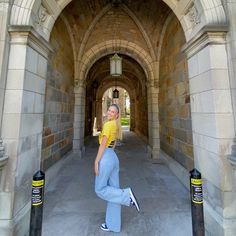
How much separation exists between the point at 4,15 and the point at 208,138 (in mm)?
3073

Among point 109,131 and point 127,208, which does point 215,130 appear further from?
point 127,208

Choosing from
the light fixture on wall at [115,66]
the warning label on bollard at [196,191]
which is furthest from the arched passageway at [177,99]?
the light fixture on wall at [115,66]

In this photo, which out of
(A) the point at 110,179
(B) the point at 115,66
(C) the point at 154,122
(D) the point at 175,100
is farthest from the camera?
(C) the point at 154,122

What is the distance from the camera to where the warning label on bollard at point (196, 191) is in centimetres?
155

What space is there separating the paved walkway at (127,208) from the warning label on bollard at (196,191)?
28.8 inches

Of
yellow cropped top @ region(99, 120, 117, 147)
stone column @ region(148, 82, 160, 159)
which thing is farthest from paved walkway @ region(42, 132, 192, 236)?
stone column @ region(148, 82, 160, 159)

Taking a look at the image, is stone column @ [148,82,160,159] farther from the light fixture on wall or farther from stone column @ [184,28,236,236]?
stone column @ [184,28,236,236]

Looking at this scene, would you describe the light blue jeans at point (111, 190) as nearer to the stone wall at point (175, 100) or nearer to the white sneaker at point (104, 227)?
the white sneaker at point (104, 227)

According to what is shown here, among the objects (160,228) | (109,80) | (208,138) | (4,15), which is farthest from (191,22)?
(109,80)

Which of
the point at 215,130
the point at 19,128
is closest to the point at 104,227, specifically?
the point at 19,128

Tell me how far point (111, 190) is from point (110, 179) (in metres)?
0.14

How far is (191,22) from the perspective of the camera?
2.38 m

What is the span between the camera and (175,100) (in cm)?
400

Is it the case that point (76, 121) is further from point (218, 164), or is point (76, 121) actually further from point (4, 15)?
point (218, 164)
